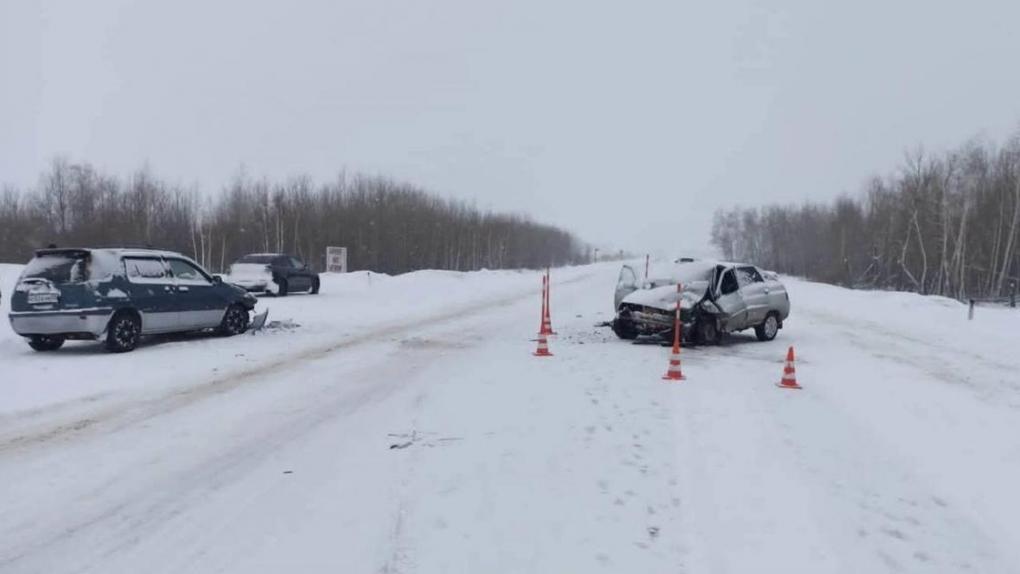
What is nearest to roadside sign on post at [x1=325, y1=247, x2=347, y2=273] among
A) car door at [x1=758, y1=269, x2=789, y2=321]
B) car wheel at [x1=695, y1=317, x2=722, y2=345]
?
car door at [x1=758, y1=269, x2=789, y2=321]

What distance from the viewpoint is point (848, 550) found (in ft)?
14.0

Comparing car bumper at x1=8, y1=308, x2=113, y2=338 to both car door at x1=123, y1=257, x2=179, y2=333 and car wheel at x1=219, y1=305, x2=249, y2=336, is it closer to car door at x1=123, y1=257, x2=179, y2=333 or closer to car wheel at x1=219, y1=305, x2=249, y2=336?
car door at x1=123, y1=257, x2=179, y2=333

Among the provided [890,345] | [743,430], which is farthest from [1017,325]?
[743,430]

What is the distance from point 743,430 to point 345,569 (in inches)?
184

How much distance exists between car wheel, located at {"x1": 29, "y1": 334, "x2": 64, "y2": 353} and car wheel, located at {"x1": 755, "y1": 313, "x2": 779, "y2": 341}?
13781 millimetres

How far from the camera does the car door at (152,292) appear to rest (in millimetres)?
11766

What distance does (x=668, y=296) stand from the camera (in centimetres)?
1395

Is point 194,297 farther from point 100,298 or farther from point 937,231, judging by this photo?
point 937,231

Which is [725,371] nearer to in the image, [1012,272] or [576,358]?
[576,358]

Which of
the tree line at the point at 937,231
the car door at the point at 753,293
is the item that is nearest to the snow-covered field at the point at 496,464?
the car door at the point at 753,293

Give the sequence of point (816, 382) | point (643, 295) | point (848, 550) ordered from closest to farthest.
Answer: point (848, 550) < point (816, 382) < point (643, 295)

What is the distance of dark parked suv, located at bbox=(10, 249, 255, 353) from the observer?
10.9 m

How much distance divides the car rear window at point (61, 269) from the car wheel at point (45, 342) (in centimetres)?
101

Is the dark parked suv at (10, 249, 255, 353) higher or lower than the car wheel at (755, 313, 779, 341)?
higher
